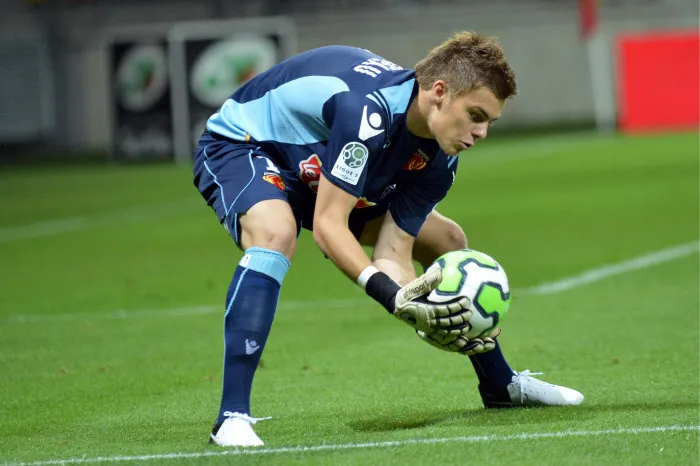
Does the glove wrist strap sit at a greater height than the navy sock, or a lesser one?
greater

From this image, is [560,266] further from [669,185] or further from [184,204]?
[184,204]

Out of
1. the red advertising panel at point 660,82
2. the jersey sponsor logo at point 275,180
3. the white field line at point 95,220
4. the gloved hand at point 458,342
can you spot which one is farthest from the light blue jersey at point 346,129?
the red advertising panel at point 660,82

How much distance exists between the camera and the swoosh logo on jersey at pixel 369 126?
203 inches

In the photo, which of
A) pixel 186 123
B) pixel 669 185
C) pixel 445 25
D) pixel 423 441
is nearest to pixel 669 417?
pixel 423 441

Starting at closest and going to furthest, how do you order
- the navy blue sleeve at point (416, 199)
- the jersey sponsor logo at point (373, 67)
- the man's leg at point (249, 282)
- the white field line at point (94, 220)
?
the man's leg at point (249, 282) → the jersey sponsor logo at point (373, 67) → the navy blue sleeve at point (416, 199) → the white field line at point (94, 220)

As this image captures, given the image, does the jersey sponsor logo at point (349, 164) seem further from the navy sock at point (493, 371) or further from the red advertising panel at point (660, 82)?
the red advertising panel at point (660, 82)

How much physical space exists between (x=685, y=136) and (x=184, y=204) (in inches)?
503

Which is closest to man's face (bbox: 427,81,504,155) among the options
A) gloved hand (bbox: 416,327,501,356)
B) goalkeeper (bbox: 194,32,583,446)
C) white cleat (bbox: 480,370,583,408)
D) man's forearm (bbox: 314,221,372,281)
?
goalkeeper (bbox: 194,32,583,446)

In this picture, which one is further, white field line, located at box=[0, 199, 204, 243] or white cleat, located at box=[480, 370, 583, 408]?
white field line, located at box=[0, 199, 204, 243]

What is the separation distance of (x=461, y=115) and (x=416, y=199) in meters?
0.84

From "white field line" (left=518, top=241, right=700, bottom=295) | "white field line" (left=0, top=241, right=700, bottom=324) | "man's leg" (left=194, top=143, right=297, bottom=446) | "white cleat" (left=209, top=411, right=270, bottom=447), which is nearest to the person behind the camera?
"white cleat" (left=209, top=411, right=270, bottom=447)

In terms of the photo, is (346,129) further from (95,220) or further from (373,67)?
(95,220)

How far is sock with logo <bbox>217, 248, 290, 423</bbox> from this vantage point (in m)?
5.12

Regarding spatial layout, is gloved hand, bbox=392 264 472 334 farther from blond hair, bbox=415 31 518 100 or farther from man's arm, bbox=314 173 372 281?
blond hair, bbox=415 31 518 100
